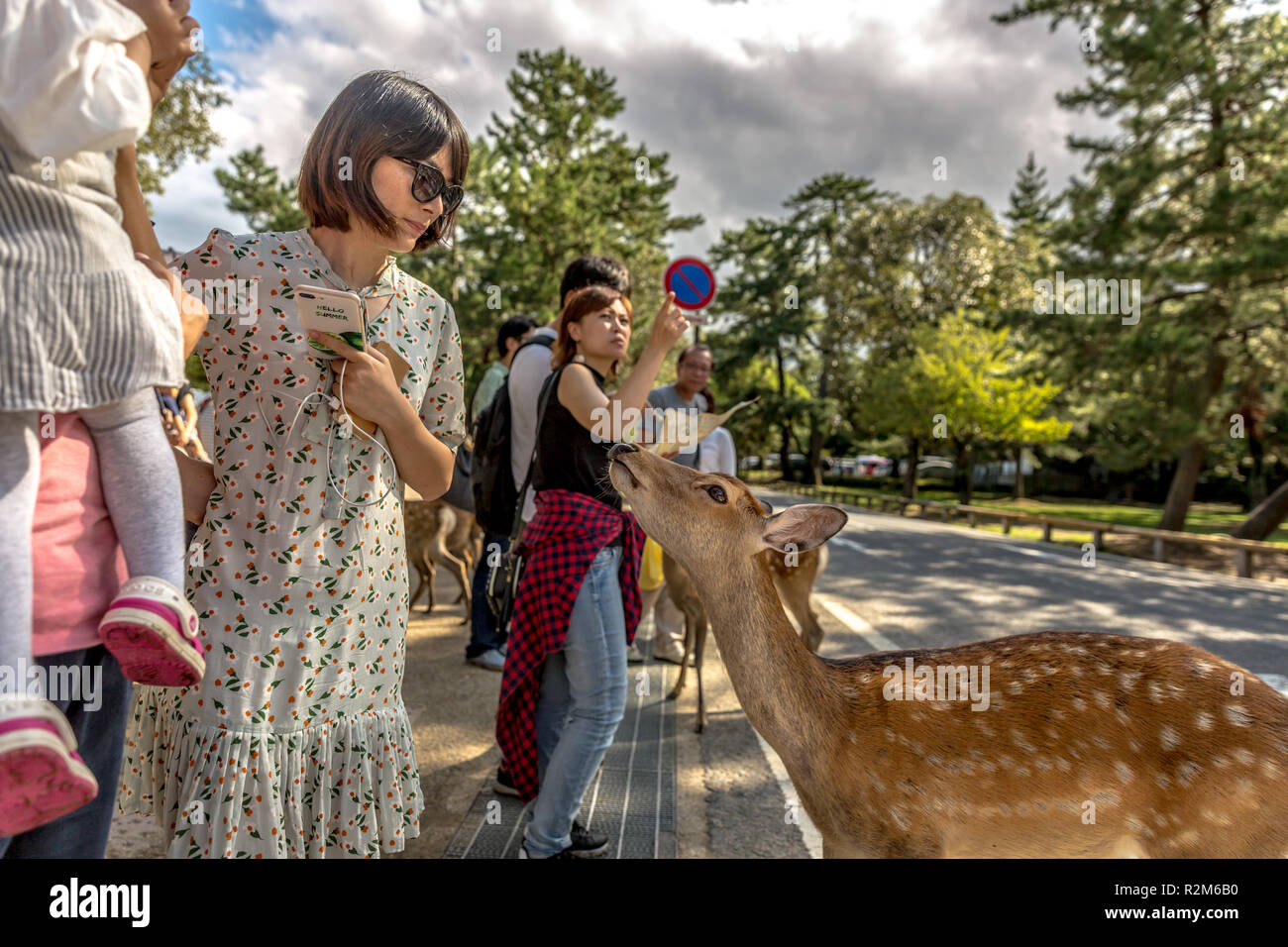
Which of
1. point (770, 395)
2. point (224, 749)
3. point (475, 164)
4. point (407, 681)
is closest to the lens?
point (224, 749)

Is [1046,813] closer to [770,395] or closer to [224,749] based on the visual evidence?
[224,749]

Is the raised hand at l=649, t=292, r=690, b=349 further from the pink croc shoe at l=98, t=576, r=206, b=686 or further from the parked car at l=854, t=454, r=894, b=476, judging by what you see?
the parked car at l=854, t=454, r=894, b=476

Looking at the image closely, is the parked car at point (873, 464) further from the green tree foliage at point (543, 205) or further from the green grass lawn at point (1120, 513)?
the green tree foliage at point (543, 205)

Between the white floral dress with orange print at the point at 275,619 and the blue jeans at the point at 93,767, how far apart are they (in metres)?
0.26

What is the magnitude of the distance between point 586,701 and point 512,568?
0.74 metres

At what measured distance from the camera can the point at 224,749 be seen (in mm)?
1384

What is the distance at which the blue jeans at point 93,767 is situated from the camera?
1.06 metres

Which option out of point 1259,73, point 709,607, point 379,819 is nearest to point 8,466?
point 379,819

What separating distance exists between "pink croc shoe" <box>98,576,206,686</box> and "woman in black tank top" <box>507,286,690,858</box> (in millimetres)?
1625

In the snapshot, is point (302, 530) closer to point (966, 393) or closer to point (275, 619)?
point (275, 619)

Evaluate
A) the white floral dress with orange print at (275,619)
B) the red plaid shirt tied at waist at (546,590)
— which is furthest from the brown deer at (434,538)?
the white floral dress with orange print at (275,619)

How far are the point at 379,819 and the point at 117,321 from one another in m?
1.11

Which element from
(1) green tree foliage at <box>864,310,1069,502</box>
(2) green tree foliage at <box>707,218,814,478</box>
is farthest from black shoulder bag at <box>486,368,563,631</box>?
(2) green tree foliage at <box>707,218,814,478</box>

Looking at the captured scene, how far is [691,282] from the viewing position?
305 centimetres
